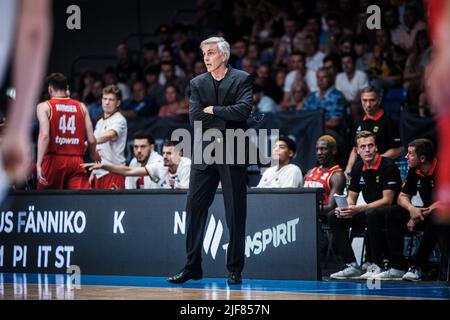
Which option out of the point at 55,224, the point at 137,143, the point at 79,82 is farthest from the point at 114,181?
the point at 79,82

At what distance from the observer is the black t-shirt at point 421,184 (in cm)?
816

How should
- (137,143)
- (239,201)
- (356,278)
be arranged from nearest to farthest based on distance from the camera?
(239,201) → (356,278) → (137,143)

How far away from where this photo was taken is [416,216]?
7.90 metres

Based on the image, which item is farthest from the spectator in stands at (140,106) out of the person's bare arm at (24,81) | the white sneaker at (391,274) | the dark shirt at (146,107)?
the person's bare arm at (24,81)

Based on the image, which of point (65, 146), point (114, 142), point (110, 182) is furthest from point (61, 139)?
point (110, 182)

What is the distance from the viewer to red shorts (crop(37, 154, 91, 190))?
9.11m

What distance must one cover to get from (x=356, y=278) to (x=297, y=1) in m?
6.71

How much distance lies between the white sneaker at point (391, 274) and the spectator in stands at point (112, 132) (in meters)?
3.47

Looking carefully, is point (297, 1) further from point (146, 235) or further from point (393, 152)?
point (146, 235)

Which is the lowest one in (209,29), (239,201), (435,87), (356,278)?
(356,278)

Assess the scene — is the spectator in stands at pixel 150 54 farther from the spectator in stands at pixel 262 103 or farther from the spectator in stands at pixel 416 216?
the spectator in stands at pixel 416 216

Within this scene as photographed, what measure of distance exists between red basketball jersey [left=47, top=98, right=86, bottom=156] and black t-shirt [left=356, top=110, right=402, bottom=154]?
9.72 feet

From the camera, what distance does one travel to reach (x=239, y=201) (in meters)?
7.33

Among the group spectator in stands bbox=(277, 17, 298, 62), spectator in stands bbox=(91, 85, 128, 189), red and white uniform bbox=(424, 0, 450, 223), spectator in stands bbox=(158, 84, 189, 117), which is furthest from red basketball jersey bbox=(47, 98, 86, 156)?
red and white uniform bbox=(424, 0, 450, 223)
